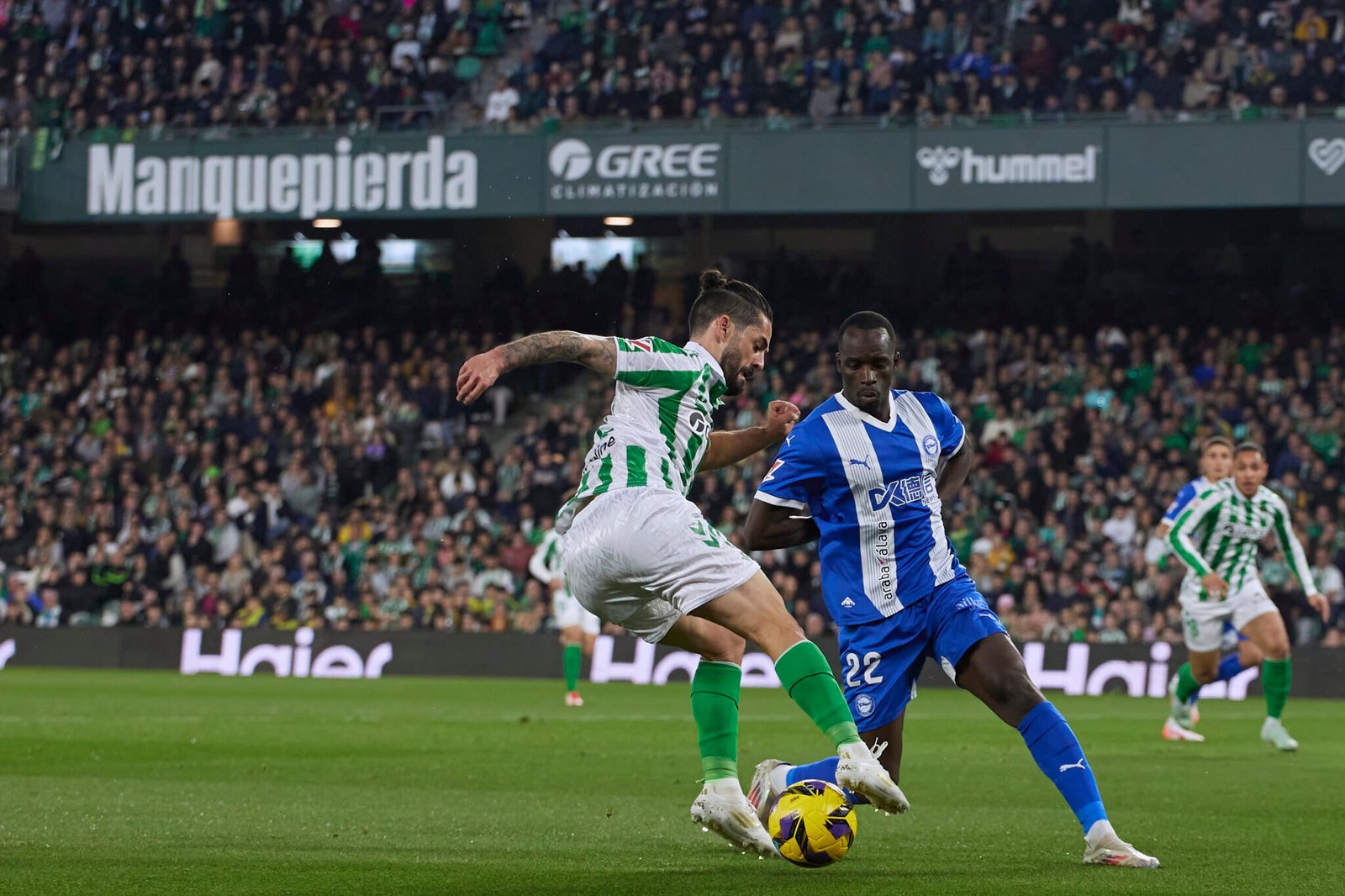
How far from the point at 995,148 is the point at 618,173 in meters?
5.62

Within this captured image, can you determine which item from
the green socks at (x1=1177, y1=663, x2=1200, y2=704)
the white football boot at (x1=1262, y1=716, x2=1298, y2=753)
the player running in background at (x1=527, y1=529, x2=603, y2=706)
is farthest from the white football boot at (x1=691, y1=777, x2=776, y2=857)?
the player running in background at (x1=527, y1=529, x2=603, y2=706)

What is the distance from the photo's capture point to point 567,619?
20.4 meters

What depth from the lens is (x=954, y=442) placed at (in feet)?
24.4

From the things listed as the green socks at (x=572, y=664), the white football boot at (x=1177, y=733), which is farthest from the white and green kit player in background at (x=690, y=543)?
the green socks at (x=572, y=664)

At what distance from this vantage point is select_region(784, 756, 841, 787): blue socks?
7102 mm

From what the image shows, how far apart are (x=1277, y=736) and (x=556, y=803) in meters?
6.50

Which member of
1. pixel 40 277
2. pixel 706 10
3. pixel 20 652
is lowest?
pixel 20 652

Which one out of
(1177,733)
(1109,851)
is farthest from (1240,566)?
(1109,851)

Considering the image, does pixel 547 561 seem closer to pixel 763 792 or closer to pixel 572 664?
pixel 572 664

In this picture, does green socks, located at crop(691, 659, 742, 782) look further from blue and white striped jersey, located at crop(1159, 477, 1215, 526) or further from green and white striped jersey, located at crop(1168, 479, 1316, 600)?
blue and white striped jersey, located at crop(1159, 477, 1215, 526)

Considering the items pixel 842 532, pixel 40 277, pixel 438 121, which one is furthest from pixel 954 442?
pixel 40 277

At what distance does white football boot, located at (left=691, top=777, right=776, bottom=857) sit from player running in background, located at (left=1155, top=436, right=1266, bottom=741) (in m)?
8.15

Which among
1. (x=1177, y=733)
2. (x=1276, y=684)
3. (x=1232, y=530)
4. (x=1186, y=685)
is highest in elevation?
(x=1232, y=530)

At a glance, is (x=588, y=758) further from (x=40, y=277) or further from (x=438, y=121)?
(x=40, y=277)
